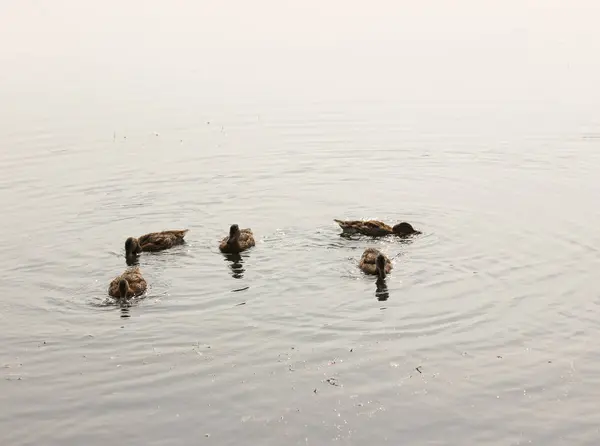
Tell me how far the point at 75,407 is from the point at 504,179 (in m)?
14.7

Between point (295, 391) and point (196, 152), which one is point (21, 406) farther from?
point (196, 152)

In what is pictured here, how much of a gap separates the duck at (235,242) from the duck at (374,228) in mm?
2117

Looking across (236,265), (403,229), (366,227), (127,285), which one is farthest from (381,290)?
(127,285)

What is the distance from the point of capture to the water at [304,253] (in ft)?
42.2

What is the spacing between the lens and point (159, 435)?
1220 cm

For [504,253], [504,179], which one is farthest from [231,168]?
[504,253]

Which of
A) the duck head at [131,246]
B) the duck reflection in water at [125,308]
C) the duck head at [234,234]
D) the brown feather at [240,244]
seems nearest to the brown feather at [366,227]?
the brown feather at [240,244]

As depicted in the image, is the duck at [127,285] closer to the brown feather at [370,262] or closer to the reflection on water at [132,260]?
the reflection on water at [132,260]

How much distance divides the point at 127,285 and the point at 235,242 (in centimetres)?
304

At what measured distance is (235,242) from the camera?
1906 centimetres

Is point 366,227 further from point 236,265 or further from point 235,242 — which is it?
point 236,265

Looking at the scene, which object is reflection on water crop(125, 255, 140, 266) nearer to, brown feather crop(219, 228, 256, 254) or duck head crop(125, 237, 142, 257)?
duck head crop(125, 237, 142, 257)

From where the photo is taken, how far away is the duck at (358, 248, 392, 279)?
17.4m

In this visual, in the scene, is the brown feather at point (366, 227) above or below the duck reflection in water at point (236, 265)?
above
